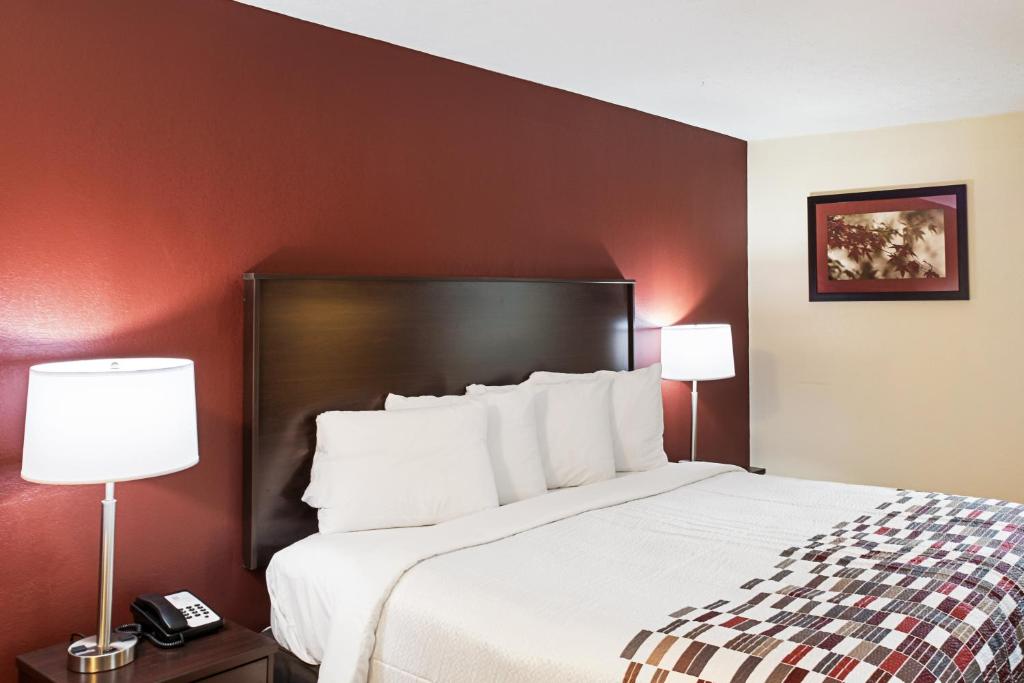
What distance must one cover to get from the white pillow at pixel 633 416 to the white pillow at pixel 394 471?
2.44 ft

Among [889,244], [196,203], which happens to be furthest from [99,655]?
[889,244]

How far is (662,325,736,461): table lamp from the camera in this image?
440 cm

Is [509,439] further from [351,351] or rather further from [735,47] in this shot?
[735,47]

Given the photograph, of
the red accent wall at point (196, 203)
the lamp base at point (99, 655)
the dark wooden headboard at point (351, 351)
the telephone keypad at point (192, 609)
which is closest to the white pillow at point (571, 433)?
the dark wooden headboard at point (351, 351)

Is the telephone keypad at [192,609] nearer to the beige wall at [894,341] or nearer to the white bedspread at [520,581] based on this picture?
the white bedspread at [520,581]

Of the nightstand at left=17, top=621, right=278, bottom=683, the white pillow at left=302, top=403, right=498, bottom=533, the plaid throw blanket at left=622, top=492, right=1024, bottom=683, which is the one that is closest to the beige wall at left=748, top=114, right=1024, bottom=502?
the plaid throw blanket at left=622, top=492, right=1024, bottom=683

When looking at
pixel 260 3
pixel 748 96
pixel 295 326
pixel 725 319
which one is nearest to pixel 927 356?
pixel 725 319

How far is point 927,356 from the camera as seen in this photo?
4.79 m

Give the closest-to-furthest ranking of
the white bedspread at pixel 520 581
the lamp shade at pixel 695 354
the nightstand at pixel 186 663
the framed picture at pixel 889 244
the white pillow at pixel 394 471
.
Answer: the white bedspread at pixel 520 581 < the nightstand at pixel 186 663 < the white pillow at pixel 394 471 < the lamp shade at pixel 695 354 < the framed picture at pixel 889 244

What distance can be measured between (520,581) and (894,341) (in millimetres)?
3475

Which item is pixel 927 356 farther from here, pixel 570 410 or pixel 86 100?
pixel 86 100

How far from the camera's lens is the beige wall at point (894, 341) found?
14.9 ft

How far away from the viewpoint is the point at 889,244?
4.89 metres

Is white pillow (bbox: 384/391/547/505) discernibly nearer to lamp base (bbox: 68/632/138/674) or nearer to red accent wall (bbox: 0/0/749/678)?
red accent wall (bbox: 0/0/749/678)
